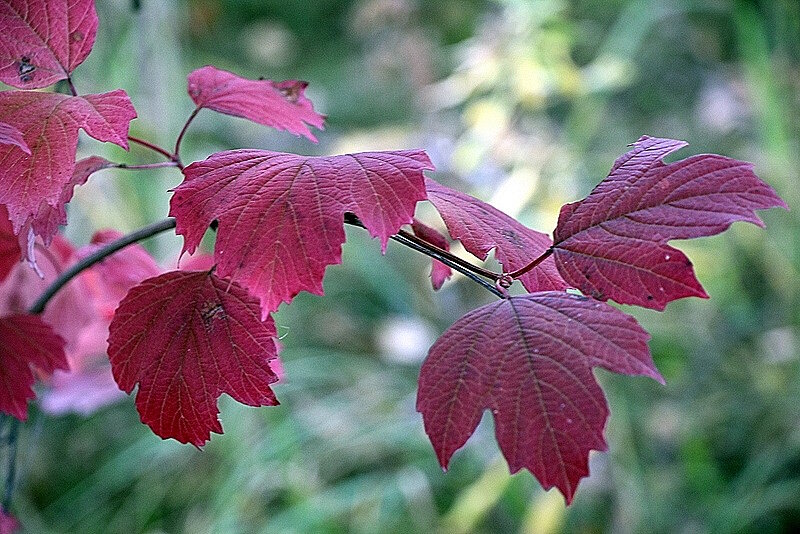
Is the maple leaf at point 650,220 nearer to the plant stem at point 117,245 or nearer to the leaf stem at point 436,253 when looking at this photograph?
the leaf stem at point 436,253

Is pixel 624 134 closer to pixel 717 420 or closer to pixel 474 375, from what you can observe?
A: pixel 717 420

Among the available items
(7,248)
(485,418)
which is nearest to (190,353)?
(7,248)

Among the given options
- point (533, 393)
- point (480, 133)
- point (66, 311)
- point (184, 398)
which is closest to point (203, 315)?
point (184, 398)

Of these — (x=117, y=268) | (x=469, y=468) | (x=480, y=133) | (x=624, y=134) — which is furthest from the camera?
(x=624, y=134)

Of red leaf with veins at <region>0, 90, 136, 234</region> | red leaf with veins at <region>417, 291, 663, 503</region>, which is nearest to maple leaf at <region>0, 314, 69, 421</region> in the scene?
A: red leaf with veins at <region>0, 90, 136, 234</region>

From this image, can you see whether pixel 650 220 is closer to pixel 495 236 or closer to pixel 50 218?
pixel 495 236

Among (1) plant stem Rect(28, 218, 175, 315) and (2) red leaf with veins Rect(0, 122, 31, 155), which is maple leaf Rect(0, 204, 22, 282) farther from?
(2) red leaf with veins Rect(0, 122, 31, 155)

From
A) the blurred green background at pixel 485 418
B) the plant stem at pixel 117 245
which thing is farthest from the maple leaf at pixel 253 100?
the blurred green background at pixel 485 418
